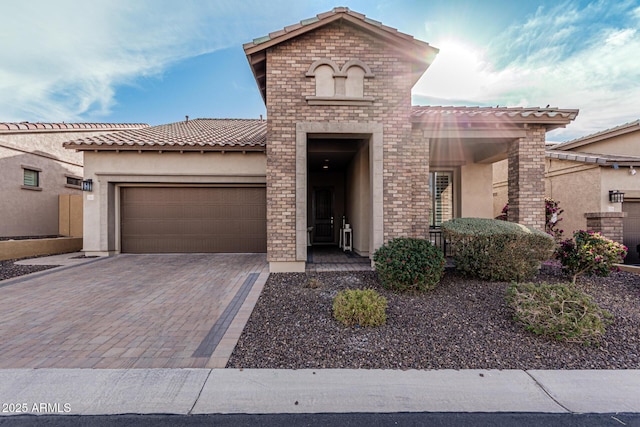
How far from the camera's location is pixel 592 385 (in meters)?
2.68

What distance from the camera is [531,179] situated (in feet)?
22.9

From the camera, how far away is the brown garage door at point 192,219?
973 cm

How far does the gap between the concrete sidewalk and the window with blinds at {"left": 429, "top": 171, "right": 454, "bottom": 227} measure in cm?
704

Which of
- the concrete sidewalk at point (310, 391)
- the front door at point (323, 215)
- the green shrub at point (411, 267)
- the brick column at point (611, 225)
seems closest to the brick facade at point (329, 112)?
the green shrub at point (411, 267)

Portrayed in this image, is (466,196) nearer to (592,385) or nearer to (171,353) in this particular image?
(592,385)

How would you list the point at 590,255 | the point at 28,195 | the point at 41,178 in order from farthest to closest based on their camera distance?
the point at 41,178
the point at 28,195
the point at 590,255

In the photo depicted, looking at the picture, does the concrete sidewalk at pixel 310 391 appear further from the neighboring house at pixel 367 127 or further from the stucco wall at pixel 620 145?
the stucco wall at pixel 620 145

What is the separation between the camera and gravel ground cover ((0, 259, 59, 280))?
22.1ft

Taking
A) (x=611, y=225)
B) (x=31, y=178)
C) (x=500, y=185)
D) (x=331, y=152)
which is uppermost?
(x=331, y=152)

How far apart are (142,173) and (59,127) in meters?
6.88

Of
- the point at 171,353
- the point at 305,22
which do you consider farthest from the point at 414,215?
the point at 171,353

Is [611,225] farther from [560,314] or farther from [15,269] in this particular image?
[15,269]

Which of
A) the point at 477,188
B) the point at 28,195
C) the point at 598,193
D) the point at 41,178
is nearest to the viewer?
the point at 598,193

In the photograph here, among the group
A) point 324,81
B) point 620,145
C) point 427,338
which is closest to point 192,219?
point 324,81
